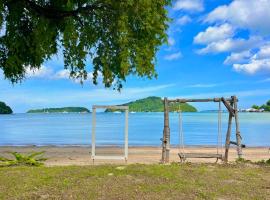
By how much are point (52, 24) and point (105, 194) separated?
4.76 metres

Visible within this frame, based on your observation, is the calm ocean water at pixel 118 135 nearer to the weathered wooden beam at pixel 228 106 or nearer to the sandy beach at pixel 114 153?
the sandy beach at pixel 114 153

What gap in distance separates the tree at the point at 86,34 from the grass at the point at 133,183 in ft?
7.49

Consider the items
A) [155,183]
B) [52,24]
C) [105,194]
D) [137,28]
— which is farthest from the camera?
[52,24]

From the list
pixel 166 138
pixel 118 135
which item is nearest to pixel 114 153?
pixel 166 138

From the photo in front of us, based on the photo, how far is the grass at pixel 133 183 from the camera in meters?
8.84

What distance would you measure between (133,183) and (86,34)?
390 centimetres

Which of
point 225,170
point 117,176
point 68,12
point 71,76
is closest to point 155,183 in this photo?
point 117,176

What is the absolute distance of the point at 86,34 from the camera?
37.1 ft

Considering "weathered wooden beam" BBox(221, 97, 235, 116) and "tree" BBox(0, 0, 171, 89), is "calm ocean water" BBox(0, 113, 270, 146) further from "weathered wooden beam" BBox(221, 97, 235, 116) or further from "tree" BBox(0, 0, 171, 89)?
"tree" BBox(0, 0, 171, 89)

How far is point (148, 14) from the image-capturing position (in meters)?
10.0

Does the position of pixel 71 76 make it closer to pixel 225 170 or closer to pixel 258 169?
pixel 225 170

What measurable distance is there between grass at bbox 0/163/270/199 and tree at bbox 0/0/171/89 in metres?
2.28

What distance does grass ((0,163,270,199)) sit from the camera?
29.0 feet

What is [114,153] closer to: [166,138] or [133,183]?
[166,138]
